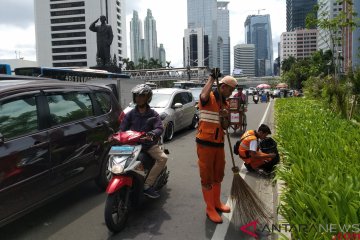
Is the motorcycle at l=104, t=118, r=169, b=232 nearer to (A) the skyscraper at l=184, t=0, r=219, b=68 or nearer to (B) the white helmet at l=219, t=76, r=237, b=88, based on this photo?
(B) the white helmet at l=219, t=76, r=237, b=88

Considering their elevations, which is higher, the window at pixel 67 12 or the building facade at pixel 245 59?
the window at pixel 67 12

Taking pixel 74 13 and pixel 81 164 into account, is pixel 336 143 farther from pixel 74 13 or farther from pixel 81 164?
pixel 74 13

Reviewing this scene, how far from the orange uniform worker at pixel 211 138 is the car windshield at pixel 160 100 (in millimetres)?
6954

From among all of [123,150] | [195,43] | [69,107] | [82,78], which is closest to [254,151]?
[123,150]

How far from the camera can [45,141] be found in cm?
442

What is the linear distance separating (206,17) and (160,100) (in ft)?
285

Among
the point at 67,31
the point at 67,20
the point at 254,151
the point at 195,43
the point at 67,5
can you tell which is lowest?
the point at 254,151

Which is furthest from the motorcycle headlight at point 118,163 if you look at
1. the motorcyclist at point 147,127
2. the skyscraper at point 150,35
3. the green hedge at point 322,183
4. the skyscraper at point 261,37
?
the skyscraper at point 150,35

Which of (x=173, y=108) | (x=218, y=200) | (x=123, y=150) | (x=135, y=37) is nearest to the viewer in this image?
(x=123, y=150)

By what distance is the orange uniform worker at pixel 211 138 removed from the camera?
4.53m

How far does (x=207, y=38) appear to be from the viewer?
87688 mm

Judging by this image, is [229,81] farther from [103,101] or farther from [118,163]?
[103,101]

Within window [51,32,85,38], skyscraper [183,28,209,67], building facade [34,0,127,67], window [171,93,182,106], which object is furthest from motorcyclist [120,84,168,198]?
window [51,32,85,38]

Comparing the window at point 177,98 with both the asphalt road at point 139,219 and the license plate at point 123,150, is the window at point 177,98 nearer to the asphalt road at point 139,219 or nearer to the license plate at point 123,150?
the asphalt road at point 139,219
